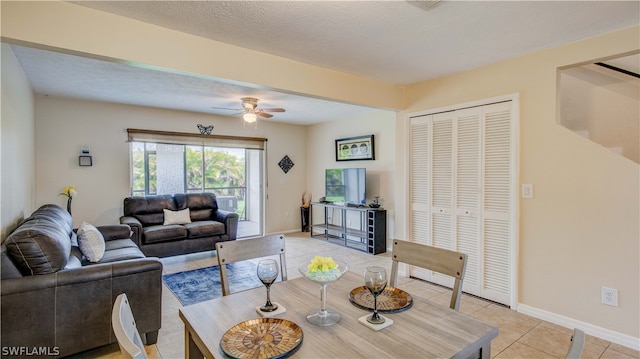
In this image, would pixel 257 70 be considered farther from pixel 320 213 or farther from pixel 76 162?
pixel 320 213

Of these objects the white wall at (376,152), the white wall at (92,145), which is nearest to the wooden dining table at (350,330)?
the white wall at (376,152)

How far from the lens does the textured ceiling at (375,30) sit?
2045 mm

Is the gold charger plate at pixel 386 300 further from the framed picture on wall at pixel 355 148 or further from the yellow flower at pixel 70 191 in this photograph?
the yellow flower at pixel 70 191

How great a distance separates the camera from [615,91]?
10.4ft

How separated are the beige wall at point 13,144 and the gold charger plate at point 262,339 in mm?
2307

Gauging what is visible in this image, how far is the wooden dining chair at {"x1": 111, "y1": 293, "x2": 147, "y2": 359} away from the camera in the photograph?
808mm

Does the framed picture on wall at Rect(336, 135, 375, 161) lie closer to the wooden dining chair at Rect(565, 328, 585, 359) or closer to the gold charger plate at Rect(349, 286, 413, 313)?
the gold charger plate at Rect(349, 286, 413, 313)

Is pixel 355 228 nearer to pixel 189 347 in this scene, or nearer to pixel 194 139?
pixel 194 139

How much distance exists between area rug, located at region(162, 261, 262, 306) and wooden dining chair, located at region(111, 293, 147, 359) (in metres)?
2.34

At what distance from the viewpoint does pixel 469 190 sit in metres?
3.39

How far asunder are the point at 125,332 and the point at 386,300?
1.05m

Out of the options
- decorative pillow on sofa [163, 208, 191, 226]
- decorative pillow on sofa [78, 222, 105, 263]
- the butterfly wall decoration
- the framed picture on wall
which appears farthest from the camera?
the butterfly wall decoration

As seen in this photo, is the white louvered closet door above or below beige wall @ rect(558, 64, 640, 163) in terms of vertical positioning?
below
